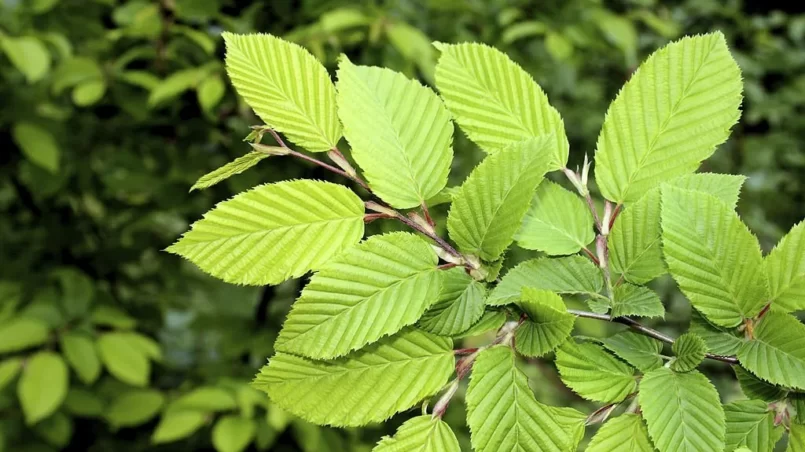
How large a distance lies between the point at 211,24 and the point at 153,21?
26cm

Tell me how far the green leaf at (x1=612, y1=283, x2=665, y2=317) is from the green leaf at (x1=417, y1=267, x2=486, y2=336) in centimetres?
7

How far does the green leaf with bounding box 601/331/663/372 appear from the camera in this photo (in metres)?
0.38

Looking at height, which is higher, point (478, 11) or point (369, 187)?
point (369, 187)

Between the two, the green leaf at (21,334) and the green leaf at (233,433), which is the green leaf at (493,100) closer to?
the green leaf at (233,433)

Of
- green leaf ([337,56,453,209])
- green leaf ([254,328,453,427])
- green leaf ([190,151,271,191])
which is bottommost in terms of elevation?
green leaf ([254,328,453,427])

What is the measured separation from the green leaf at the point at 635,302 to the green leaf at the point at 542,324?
36 mm

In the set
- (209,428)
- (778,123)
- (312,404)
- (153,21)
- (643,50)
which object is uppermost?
(312,404)

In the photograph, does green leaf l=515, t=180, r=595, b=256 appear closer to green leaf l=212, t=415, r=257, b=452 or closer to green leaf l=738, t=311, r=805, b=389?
green leaf l=738, t=311, r=805, b=389

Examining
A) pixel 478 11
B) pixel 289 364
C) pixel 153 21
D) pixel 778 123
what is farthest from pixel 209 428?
pixel 778 123

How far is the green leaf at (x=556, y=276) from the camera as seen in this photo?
1.21ft

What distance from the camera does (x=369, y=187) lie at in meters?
0.38

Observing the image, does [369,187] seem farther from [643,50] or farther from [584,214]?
[643,50]

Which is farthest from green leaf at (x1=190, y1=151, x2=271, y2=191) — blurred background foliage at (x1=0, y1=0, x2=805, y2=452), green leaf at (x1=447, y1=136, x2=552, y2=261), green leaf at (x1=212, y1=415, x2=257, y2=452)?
green leaf at (x1=212, y1=415, x2=257, y2=452)

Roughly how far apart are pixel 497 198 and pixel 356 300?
0.28 feet
